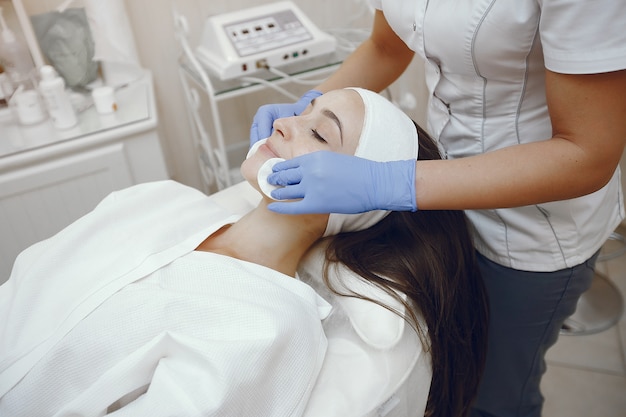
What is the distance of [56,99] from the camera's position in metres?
1.47

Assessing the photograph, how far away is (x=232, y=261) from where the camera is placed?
3.20 feet

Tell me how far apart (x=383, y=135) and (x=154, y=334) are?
0.56 m

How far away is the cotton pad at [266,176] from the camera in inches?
37.5

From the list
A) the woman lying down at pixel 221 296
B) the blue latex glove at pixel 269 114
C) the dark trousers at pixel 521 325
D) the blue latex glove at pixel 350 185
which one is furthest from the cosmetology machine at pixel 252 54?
the dark trousers at pixel 521 325

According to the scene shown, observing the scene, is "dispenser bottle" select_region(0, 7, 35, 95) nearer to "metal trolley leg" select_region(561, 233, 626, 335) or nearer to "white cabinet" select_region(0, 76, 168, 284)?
"white cabinet" select_region(0, 76, 168, 284)

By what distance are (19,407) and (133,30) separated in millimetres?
1377

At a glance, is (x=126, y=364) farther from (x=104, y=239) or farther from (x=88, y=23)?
(x=88, y=23)

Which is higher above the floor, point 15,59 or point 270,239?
point 15,59

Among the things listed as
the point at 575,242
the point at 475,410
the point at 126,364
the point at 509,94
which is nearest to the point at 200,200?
the point at 126,364

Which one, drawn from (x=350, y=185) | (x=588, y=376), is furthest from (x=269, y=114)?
(x=588, y=376)

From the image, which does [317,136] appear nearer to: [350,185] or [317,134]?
[317,134]

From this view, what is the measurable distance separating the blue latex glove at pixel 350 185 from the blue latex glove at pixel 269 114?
0.97 ft

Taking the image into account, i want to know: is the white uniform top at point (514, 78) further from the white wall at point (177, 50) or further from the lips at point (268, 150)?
the white wall at point (177, 50)

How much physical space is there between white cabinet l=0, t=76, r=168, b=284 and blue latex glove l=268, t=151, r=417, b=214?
823 millimetres
